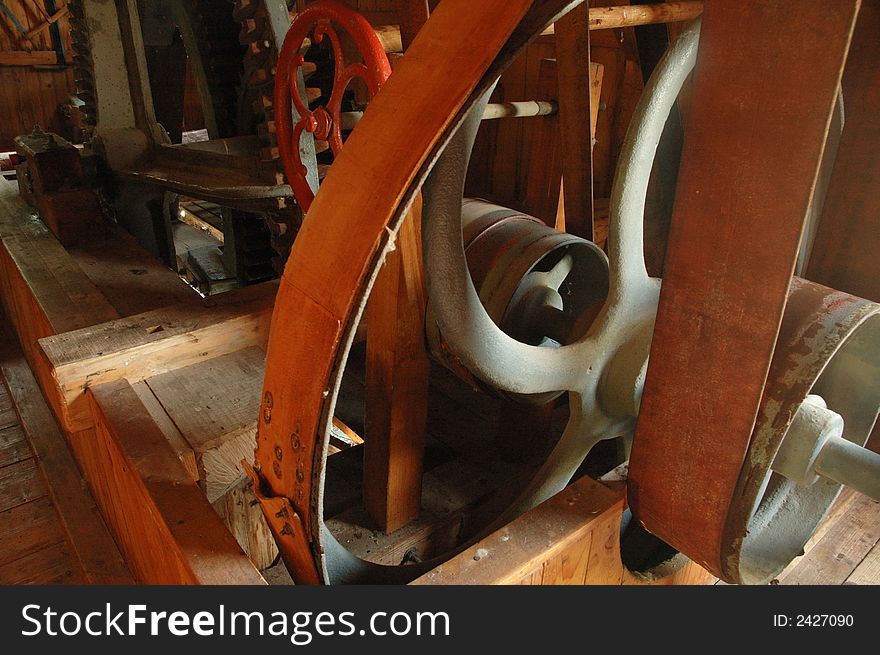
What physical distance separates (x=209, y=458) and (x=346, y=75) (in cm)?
79

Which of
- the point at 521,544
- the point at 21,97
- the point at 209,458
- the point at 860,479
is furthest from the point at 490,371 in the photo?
the point at 21,97

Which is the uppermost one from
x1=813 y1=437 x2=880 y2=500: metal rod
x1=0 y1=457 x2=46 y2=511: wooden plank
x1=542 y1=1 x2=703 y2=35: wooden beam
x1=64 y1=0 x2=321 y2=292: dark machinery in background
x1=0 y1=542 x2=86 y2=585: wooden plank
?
x1=542 y1=1 x2=703 y2=35: wooden beam

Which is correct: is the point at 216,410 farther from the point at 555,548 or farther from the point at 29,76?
the point at 29,76

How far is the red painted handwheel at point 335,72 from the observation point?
3.66 feet

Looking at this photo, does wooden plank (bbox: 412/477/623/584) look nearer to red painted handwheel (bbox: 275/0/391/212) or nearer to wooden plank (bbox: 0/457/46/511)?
red painted handwheel (bbox: 275/0/391/212)

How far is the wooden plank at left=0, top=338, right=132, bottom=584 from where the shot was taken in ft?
5.36

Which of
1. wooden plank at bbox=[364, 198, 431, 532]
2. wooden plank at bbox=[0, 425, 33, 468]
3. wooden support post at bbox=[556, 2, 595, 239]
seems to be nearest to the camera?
wooden plank at bbox=[364, 198, 431, 532]

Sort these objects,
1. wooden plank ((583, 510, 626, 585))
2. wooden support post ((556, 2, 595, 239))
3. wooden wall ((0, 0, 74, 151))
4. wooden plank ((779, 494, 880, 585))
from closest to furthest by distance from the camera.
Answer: wooden plank ((583, 510, 626, 585)) < wooden plank ((779, 494, 880, 585)) < wooden support post ((556, 2, 595, 239)) < wooden wall ((0, 0, 74, 151))

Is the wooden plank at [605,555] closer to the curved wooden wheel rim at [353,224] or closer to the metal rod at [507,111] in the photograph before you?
the curved wooden wheel rim at [353,224]

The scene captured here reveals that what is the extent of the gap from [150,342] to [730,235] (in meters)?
1.21

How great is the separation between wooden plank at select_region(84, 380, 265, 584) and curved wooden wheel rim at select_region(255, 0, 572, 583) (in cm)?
14

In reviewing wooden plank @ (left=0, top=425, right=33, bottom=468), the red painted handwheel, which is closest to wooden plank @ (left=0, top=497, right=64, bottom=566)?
wooden plank @ (left=0, top=425, right=33, bottom=468)

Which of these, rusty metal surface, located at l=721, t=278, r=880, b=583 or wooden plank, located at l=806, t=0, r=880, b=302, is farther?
wooden plank, located at l=806, t=0, r=880, b=302

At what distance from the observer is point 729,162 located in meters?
0.73
